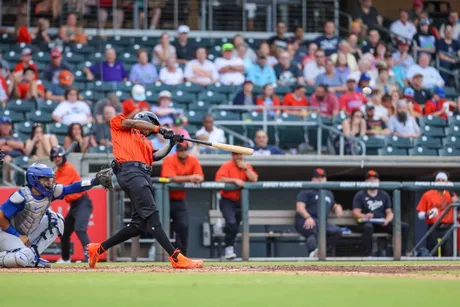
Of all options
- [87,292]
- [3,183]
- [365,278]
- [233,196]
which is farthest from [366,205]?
[87,292]

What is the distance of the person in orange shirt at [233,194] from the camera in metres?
14.6

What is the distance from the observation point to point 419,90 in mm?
20328

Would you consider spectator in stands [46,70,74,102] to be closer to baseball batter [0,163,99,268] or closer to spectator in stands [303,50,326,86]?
spectator in stands [303,50,326,86]

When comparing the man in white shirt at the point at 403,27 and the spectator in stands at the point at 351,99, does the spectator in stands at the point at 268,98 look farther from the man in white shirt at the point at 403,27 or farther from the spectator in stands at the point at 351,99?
the man in white shirt at the point at 403,27

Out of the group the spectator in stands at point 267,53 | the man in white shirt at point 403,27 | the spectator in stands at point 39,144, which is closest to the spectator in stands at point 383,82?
the spectator in stands at point 267,53

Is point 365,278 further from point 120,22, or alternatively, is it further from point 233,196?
point 120,22

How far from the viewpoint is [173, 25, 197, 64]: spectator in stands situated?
20250 millimetres

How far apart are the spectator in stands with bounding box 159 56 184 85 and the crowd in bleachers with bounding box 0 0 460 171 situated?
0.08 feet

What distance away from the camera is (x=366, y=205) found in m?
15.7

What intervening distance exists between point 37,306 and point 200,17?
16839mm

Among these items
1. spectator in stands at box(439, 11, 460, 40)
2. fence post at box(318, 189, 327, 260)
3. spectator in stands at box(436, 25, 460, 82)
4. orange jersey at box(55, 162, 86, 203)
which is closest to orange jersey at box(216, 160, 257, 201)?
fence post at box(318, 189, 327, 260)

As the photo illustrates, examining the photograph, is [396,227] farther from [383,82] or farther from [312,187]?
[383,82]

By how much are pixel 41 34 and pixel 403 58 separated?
7264 mm

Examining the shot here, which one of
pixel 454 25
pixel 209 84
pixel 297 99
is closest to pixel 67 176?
pixel 209 84
